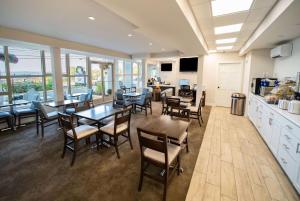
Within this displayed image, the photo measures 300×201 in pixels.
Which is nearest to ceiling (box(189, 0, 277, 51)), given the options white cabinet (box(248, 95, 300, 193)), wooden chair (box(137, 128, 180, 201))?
white cabinet (box(248, 95, 300, 193))

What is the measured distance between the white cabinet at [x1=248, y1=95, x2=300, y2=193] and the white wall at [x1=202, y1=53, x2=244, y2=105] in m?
3.77

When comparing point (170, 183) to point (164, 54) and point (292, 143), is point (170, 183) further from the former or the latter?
point (164, 54)

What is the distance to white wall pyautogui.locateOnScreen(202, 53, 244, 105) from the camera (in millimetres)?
6625

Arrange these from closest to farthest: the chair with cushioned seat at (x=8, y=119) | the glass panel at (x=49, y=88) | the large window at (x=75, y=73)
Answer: the chair with cushioned seat at (x=8, y=119), the glass panel at (x=49, y=88), the large window at (x=75, y=73)

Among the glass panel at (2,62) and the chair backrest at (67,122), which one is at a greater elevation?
the glass panel at (2,62)


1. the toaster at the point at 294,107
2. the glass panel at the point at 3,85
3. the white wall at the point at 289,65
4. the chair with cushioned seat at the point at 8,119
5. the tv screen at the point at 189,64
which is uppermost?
the tv screen at the point at 189,64

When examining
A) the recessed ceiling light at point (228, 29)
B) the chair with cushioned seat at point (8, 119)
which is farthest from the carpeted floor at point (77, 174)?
the recessed ceiling light at point (228, 29)

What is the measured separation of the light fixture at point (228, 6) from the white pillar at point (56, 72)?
4.77 m

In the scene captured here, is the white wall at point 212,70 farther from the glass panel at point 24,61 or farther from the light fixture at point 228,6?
the glass panel at point 24,61

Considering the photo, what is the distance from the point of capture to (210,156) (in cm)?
280

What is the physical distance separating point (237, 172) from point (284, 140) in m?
0.94

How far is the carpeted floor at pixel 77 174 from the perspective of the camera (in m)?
1.90

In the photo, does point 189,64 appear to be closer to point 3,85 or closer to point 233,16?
point 233,16

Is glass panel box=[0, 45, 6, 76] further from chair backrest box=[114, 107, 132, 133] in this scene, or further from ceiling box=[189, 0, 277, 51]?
ceiling box=[189, 0, 277, 51]
